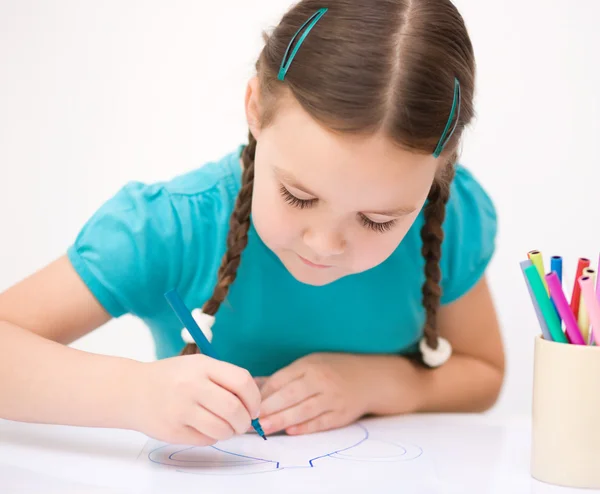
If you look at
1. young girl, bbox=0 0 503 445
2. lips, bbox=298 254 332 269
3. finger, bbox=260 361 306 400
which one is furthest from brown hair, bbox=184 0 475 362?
finger, bbox=260 361 306 400

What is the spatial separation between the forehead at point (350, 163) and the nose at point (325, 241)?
3cm

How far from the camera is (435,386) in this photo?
0.83 meters

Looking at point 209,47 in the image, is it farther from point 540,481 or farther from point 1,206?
point 540,481

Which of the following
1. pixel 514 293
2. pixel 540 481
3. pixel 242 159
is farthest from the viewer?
pixel 514 293

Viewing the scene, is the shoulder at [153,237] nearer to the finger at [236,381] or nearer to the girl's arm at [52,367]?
the girl's arm at [52,367]

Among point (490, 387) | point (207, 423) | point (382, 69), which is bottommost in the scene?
point (490, 387)

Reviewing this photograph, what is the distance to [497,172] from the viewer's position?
3.86 feet

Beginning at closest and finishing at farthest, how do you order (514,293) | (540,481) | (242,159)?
1. (540,481)
2. (242,159)
3. (514,293)

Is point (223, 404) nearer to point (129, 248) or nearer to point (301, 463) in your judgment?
point (301, 463)

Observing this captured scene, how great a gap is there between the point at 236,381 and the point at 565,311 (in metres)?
0.22

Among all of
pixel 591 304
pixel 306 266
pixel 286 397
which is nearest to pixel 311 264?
pixel 306 266

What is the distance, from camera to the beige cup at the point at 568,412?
1.85 feet

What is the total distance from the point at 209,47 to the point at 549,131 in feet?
1.51

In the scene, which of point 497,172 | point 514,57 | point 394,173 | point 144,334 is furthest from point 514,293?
point 394,173
